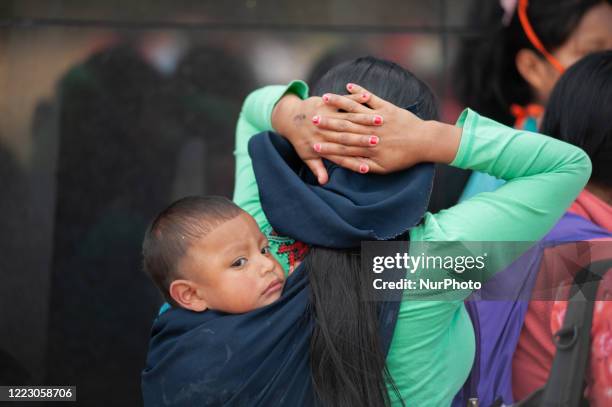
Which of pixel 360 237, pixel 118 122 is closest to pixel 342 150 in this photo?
pixel 360 237

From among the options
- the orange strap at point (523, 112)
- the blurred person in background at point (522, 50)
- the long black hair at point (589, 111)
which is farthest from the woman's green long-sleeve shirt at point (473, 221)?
the orange strap at point (523, 112)

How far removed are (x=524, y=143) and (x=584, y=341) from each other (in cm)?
48

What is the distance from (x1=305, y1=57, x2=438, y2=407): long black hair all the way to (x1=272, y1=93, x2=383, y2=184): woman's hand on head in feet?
0.68

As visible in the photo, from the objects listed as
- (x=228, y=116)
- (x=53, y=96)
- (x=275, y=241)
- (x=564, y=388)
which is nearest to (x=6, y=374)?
(x=53, y=96)

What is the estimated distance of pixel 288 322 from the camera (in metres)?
1.51

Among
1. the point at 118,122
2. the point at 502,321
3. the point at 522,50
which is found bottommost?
the point at 502,321

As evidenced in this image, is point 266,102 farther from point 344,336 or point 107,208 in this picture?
point 107,208

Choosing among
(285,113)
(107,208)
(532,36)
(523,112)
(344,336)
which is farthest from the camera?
(107,208)

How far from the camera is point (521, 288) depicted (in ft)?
5.86

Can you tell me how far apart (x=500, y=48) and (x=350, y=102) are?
1.74 meters

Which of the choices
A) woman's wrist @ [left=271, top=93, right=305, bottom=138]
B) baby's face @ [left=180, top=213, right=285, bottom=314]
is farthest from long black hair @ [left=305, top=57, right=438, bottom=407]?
woman's wrist @ [left=271, top=93, right=305, bottom=138]

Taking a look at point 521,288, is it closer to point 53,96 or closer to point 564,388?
point 564,388

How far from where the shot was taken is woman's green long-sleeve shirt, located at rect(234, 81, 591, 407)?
1506mm

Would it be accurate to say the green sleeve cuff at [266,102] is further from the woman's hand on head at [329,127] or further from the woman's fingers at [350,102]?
the woman's fingers at [350,102]
